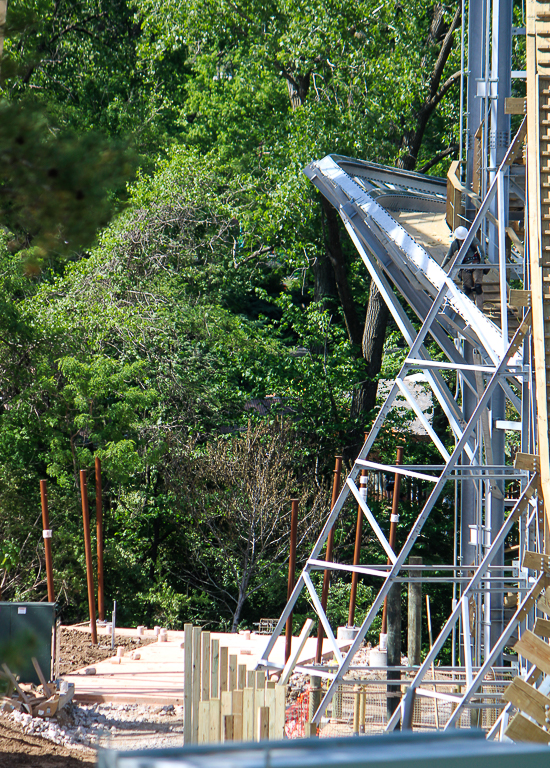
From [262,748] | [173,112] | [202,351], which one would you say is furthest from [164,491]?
[262,748]

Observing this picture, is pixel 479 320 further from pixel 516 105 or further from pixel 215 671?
pixel 215 671

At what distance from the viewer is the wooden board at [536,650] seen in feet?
20.1

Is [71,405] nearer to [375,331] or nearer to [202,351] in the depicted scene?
[202,351]

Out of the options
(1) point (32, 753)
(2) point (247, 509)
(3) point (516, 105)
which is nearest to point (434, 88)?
(2) point (247, 509)

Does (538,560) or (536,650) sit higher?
(538,560)

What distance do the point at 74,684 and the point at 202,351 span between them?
1077 cm

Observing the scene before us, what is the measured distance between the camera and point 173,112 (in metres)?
26.5

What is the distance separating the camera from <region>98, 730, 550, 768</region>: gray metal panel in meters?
2.48

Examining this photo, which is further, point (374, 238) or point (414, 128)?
point (414, 128)

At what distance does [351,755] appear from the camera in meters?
2.55

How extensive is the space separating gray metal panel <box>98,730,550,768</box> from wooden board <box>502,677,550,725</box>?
360 centimetres

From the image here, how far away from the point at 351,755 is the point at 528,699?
13.3 ft

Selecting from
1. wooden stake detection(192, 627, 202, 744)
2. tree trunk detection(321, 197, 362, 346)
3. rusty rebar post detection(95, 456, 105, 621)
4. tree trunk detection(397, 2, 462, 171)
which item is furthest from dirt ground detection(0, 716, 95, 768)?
tree trunk detection(397, 2, 462, 171)

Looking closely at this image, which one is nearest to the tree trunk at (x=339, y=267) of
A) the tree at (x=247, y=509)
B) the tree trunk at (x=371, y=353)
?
the tree trunk at (x=371, y=353)
